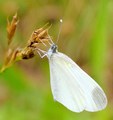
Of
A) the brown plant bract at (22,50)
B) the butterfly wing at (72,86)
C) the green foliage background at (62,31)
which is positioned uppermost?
the brown plant bract at (22,50)

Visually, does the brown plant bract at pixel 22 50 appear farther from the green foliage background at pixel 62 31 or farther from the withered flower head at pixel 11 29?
the green foliage background at pixel 62 31

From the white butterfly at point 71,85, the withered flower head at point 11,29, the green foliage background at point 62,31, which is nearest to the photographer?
the withered flower head at point 11,29

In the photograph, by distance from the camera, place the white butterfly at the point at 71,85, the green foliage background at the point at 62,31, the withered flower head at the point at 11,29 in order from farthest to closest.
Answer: the green foliage background at the point at 62,31 → the white butterfly at the point at 71,85 → the withered flower head at the point at 11,29

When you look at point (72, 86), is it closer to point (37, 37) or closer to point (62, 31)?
point (37, 37)

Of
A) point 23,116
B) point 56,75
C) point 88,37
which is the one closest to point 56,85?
point 56,75

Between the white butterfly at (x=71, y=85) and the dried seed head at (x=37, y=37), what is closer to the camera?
the dried seed head at (x=37, y=37)

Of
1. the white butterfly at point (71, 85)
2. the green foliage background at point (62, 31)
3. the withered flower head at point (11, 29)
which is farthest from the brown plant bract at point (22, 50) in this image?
the green foliage background at point (62, 31)

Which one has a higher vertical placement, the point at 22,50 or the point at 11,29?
the point at 11,29

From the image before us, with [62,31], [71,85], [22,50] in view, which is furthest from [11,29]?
[62,31]

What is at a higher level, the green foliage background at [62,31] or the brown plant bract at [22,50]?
the brown plant bract at [22,50]
